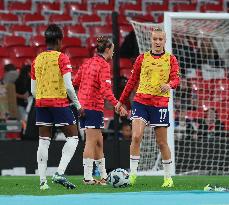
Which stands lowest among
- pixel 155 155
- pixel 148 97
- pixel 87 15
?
pixel 155 155

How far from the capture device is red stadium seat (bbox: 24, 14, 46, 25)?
21.4 metres

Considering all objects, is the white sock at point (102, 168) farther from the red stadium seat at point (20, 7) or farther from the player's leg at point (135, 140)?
the red stadium seat at point (20, 7)

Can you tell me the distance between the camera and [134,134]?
32.0 feet

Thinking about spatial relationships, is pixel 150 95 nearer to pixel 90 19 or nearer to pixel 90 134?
pixel 90 134

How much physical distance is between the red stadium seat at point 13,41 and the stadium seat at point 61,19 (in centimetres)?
176

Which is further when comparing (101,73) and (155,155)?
(155,155)

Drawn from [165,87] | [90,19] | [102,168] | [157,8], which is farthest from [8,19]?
[165,87]

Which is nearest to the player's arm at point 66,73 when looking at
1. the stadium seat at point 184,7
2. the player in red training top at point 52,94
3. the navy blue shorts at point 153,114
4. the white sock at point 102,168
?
the player in red training top at point 52,94

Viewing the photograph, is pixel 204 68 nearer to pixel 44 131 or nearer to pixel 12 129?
pixel 12 129

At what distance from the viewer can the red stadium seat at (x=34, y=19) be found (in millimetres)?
21406

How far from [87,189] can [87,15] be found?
13322 mm

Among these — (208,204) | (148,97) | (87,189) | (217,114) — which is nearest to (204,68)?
(217,114)

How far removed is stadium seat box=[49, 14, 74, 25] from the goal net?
7575 millimetres

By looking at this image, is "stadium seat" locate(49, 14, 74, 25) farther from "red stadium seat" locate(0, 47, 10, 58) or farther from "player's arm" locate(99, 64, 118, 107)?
"player's arm" locate(99, 64, 118, 107)
